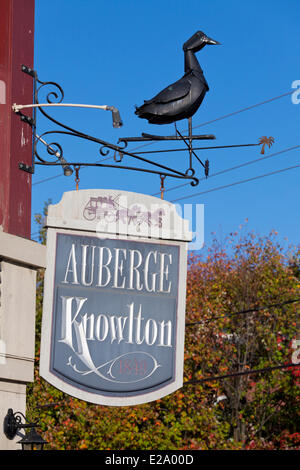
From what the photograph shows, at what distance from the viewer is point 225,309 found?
26.1m

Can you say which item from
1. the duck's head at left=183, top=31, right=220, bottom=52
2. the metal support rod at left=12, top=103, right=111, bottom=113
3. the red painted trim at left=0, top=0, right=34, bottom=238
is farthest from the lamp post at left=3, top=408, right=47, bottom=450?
the duck's head at left=183, top=31, right=220, bottom=52

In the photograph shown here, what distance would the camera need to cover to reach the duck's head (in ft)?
26.2

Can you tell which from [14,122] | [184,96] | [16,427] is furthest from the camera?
[184,96]

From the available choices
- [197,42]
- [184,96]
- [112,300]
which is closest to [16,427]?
[112,300]

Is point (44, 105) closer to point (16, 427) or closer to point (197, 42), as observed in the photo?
point (197, 42)

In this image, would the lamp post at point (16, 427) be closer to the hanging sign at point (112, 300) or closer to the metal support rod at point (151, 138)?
the hanging sign at point (112, 300)

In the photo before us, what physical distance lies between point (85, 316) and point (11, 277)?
90 centimetres

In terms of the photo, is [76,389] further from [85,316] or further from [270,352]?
[270,352]

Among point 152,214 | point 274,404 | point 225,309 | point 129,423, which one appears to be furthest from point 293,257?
point 152,214

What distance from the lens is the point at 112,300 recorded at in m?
6.86

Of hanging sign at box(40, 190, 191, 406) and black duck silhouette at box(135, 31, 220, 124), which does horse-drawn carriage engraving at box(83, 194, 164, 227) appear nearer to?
hanging sign at box(40, 190, 191, 406)

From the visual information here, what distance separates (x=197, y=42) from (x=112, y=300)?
9.62 feet

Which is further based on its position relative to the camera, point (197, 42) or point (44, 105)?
point (197, 42)

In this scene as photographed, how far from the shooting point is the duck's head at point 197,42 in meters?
8.00
